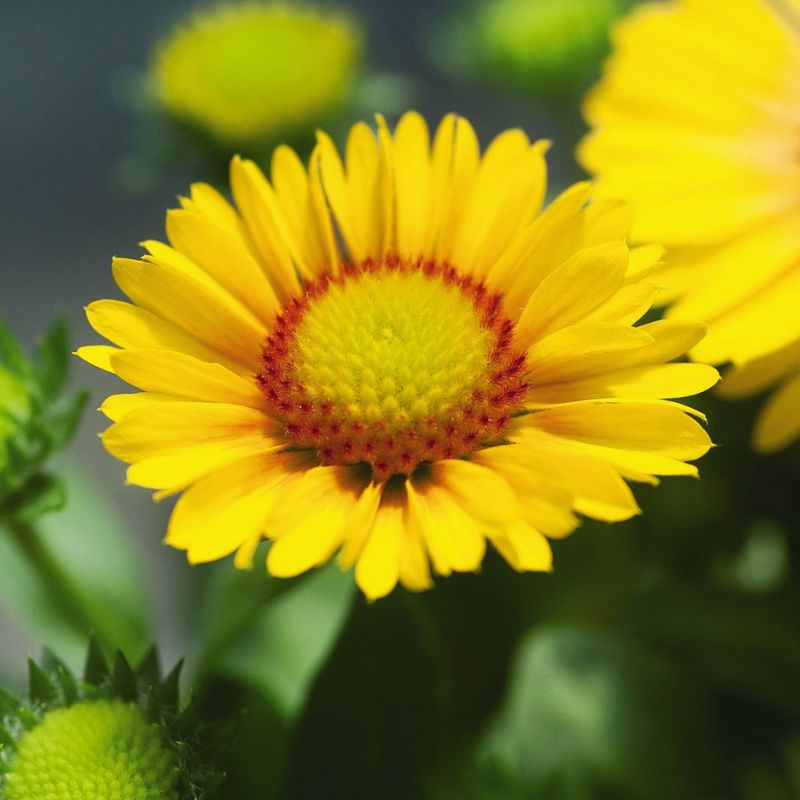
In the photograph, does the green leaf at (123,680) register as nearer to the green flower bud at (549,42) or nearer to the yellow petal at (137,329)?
the yellow petal at (137,329)

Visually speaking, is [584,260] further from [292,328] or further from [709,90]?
[709,90]

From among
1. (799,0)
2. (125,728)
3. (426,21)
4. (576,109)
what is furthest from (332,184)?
(426,21)

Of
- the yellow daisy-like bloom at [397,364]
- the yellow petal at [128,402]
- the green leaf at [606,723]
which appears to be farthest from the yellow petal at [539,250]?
the green leaf at [606,723]

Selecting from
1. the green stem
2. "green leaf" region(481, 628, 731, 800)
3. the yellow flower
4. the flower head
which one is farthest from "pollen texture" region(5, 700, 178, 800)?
the yellow flower

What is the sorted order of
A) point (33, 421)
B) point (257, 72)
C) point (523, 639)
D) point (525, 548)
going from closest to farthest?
point (525, 548), point (33, 421), point (523, 639), point (257, 72)

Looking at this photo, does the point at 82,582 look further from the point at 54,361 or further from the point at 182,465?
the point at 182,465

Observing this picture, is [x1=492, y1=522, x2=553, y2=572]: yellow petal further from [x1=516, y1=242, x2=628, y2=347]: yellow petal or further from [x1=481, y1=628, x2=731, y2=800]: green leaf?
[x1=481, y1=628, x2=731, y2=800]: green leaf

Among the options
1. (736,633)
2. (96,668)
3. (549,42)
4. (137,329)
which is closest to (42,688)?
(96,668)
